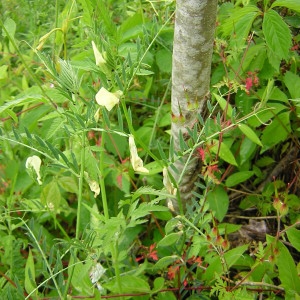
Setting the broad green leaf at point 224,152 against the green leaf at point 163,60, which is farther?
the green leaf at point 163,60

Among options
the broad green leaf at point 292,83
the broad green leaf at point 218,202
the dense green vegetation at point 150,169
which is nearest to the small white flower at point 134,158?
the dense green vegetation at point 150,169

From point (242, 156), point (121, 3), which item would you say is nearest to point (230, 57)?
point (242, 156)

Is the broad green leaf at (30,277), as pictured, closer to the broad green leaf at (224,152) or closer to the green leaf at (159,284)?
the green leaf at (159,284)

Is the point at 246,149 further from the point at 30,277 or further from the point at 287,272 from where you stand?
the point at 30,277

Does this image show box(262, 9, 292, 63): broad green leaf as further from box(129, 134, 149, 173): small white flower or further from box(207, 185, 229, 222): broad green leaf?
box(129, 134, 149, 173): small white flower

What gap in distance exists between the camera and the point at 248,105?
4.55 ft

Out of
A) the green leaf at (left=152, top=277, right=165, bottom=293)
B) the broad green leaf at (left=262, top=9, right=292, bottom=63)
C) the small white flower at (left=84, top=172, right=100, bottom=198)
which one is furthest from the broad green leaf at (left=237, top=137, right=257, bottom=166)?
the small white flower at (left=84, top=172, right=100, bottom=198)

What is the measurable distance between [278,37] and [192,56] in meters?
0.27

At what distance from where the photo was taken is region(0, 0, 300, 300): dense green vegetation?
3.06ft

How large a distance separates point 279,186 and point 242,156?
186 mm

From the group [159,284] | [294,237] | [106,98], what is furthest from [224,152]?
[106,98]

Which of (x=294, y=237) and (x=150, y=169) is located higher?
(x=150, y=169)

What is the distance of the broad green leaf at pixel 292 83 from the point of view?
1.32 meters

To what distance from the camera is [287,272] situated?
1.07m
